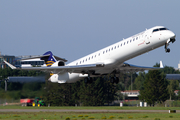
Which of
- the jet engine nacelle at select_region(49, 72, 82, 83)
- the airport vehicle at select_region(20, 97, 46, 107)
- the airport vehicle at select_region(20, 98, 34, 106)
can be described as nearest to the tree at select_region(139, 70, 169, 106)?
the airport vehicle at select_region(20, 97, 46, 107)

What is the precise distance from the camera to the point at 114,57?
3014 cm

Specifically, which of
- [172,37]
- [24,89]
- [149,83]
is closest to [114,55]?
[172,37]

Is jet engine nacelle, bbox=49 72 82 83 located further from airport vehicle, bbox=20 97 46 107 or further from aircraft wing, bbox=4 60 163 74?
airport vehicle, bbox=20 97 46 107

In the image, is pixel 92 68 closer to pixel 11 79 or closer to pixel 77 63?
pixel 77 63

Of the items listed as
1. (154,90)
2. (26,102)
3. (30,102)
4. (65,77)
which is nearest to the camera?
(65,77)

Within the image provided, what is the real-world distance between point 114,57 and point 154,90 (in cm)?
3367

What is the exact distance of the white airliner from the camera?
2780 centimetres

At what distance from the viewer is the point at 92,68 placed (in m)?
32.5

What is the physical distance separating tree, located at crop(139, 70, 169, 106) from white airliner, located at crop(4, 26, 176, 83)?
83.3 feet

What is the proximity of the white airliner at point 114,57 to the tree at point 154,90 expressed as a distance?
83.3 feet

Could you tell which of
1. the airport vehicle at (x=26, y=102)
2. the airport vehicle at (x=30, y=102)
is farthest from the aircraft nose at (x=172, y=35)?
the airport vehicle at (x=26, y=102)

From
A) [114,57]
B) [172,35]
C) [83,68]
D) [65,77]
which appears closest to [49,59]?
[65,77]

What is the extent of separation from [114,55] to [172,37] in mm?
5920

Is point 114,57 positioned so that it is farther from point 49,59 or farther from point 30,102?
point 30,102
